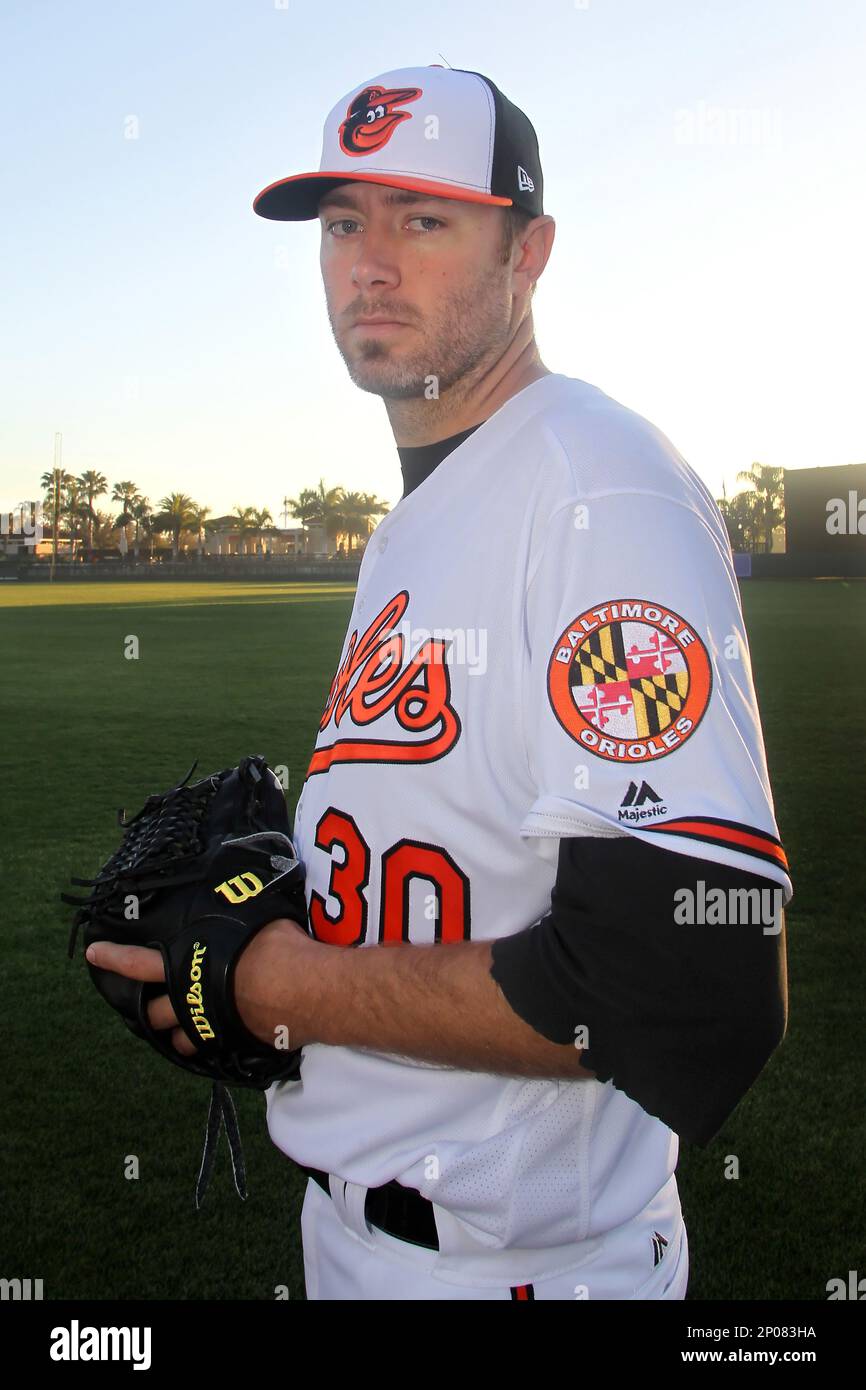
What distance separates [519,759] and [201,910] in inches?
19.0

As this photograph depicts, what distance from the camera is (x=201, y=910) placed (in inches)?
57.0

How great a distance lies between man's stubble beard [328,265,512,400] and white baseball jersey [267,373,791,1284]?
0.11 metres

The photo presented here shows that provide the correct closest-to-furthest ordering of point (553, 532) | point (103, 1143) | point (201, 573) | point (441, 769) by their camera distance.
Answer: point (553, 532)
point (441, 769)
point (103, 1143)
point (201, 573)

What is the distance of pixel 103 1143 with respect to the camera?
11.7ft

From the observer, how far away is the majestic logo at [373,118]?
1541 millimetres

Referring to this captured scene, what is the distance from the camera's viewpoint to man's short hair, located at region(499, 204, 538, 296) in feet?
5.19

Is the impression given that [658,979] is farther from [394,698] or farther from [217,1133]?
[217,1133]

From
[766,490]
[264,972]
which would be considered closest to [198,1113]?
[264,972]

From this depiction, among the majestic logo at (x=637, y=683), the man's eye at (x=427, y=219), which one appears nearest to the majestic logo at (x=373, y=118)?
the man's eye at (x=427, y=219)

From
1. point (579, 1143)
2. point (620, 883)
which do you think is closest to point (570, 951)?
point (620, 883)

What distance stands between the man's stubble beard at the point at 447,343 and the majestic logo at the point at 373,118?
23 centimetres

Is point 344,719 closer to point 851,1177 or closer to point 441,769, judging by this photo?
point 441,769

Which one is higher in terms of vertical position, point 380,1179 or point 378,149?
point 378,149

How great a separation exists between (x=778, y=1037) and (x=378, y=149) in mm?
1264
